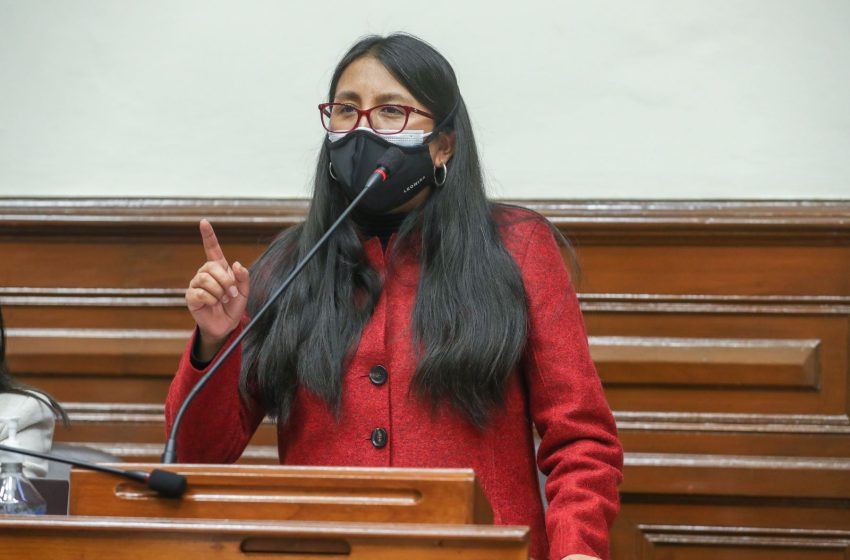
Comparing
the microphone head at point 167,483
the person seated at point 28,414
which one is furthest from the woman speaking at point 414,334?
the person seated at point 28,414

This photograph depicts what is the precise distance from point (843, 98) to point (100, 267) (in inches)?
68.0

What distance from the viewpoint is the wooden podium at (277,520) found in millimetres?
1001

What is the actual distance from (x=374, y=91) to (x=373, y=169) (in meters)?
0.14

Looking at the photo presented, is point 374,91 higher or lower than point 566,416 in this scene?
higher

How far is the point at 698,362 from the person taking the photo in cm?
Answer: 252

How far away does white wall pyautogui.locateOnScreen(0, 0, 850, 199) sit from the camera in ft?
8.50

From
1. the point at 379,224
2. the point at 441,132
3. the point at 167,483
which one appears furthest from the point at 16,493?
the point at 441,132

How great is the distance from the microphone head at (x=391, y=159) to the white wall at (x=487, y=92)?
0.95 metres

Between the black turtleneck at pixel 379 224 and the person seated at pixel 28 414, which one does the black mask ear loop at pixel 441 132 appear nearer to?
the black turtleneck at pixel 379 224

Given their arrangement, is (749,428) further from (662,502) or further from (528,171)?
(528,171)

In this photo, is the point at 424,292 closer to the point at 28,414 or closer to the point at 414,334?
the point at 414,334

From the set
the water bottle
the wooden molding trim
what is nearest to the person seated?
the wooden molding trim

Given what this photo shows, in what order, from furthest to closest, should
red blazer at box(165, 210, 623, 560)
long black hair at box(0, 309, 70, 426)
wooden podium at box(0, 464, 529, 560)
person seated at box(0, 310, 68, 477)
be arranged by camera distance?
long black hair at box(0, 309, 70, 426) < person seated at box(0, 310, 68, 477) < red blazer at box(165, 210, 623, 560) < wooden podium at box(0, 464, 529, 560)

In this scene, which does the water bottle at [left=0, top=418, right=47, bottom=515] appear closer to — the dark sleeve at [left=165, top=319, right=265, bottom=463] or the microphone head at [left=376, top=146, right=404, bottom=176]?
the dark sleeve at [left=165, top=319, right=265, bottom=463]
